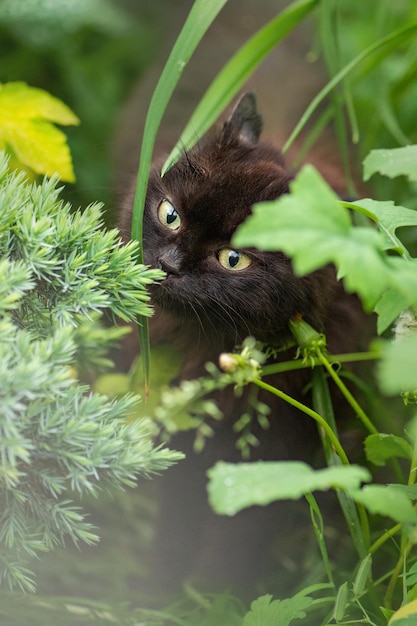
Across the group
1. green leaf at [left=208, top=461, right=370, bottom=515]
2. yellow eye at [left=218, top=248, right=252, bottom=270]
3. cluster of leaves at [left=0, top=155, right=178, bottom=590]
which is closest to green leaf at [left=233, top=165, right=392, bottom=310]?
green leaf at [left=208, top=461, right=370, bottom=515]

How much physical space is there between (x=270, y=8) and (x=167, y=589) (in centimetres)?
184

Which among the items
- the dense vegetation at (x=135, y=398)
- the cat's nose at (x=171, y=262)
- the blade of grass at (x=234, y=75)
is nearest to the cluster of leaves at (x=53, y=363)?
the dense vegetation at (x=135, y=398)

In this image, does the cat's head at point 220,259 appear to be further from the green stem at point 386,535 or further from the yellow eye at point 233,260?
the green stem at point 386,535

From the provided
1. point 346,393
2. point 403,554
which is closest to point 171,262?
point 346,393

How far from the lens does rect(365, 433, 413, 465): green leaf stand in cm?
100

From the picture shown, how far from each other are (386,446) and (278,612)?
0.28 metres

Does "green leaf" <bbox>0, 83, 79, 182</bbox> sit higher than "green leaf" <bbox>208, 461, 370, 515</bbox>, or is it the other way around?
"green leaf" <bbox>208, 461, 370, 515</bbox>

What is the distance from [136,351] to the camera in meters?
1.56

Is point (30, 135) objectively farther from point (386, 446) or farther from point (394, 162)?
point (386, 446)

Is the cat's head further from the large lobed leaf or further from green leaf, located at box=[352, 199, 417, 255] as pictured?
the large lobed leaf

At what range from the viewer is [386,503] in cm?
69

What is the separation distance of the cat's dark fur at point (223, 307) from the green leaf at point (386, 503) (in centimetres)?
52

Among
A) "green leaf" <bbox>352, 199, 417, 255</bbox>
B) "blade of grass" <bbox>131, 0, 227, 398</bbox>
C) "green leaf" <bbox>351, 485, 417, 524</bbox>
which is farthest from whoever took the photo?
"blade of grass" <bbox>131, 0, 227, 398</bbox>

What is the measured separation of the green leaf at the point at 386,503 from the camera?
68 centimetres
